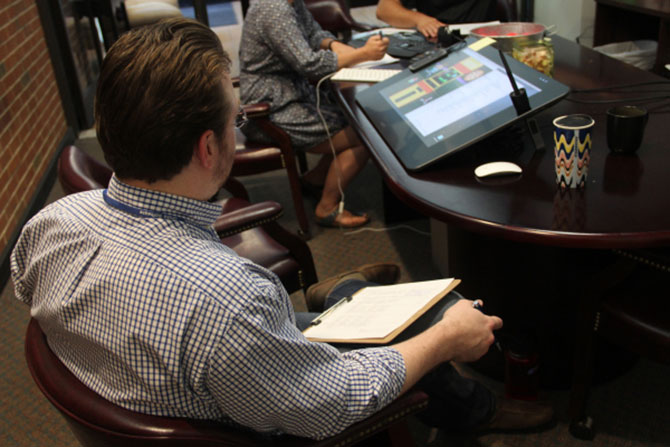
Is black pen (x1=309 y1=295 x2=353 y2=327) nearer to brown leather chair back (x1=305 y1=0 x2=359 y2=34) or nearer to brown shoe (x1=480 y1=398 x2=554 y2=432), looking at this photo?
brown shoe (x1=480 y1=398 x2=554 y2=432)

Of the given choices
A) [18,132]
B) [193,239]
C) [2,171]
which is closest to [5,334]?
[2,171]

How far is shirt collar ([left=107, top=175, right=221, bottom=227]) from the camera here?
839mm

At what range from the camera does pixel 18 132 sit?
299 centimetres

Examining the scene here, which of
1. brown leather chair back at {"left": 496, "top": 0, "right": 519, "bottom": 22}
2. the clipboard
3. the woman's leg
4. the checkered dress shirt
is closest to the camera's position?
the checkered dress shirt

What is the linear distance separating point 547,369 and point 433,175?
26.1 inches

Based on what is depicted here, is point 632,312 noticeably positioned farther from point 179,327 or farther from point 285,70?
point 285,70

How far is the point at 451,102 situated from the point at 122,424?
1.12 metres

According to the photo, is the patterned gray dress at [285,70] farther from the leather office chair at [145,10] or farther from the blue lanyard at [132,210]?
the leather office chair at [145,10]

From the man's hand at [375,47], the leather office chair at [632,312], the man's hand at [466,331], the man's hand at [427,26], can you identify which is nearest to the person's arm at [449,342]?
the man's hand at [466,331]

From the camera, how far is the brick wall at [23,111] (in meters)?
2.78

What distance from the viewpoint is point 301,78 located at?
2539mm

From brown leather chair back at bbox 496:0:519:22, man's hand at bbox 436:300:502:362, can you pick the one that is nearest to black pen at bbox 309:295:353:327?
man's hand at bbox 436:300:502:362

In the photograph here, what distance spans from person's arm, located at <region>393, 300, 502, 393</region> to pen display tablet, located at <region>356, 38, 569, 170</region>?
42 cm

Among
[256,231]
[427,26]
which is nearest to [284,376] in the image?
[256,231]
